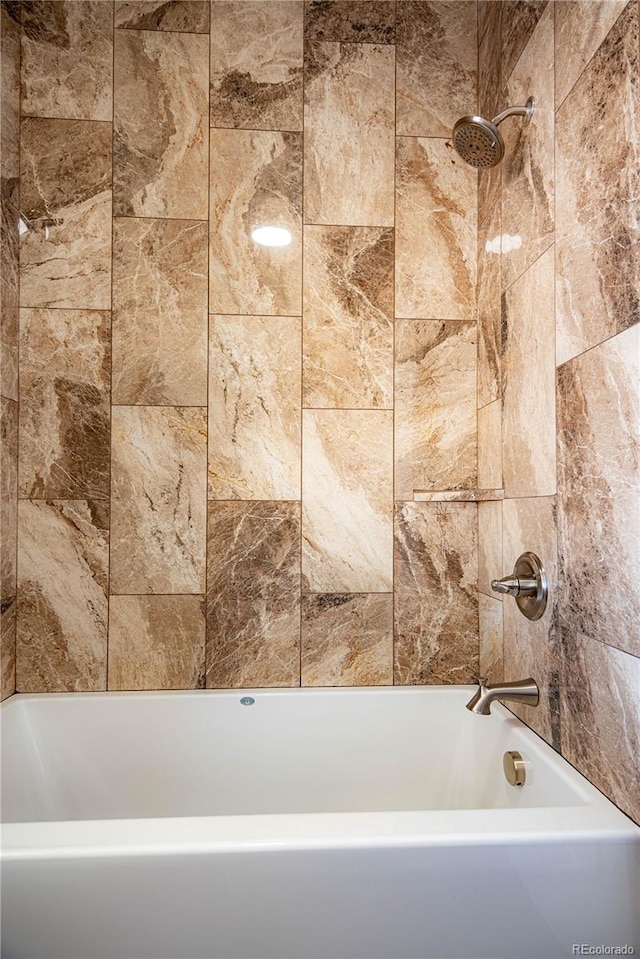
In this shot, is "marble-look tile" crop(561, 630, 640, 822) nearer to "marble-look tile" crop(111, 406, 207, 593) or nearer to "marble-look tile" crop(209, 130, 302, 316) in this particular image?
"marble-look tile" crop(111, 406, 207, 593)

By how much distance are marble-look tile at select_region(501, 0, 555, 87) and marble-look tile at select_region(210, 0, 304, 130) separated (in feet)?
1.89

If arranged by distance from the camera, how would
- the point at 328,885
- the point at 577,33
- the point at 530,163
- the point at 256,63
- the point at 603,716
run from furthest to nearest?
the point at 256,63 < the point at 530,163 < the point at 577,33 < the point at 603,716 < the point at 328,885

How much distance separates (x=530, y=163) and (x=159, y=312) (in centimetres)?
105

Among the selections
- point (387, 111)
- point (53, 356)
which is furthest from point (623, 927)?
point (387, 111)

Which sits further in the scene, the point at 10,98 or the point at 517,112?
the point at 10,98

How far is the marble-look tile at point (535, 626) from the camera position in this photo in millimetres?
1312

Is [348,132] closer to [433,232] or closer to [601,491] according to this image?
[433,232]

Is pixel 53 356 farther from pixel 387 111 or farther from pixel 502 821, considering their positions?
pixel 502 821

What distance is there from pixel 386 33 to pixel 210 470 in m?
1.40

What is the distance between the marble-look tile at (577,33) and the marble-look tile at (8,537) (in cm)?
155

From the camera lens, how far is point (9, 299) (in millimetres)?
1662

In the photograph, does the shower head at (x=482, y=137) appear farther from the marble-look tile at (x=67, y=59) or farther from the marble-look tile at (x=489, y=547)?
the marble-look tile at (x=67, y=59)

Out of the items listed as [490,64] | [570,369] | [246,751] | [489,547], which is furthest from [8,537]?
[490,64]

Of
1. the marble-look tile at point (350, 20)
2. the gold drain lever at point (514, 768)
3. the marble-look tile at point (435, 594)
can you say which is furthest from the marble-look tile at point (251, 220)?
the gold drain lever at point (514, 768)
